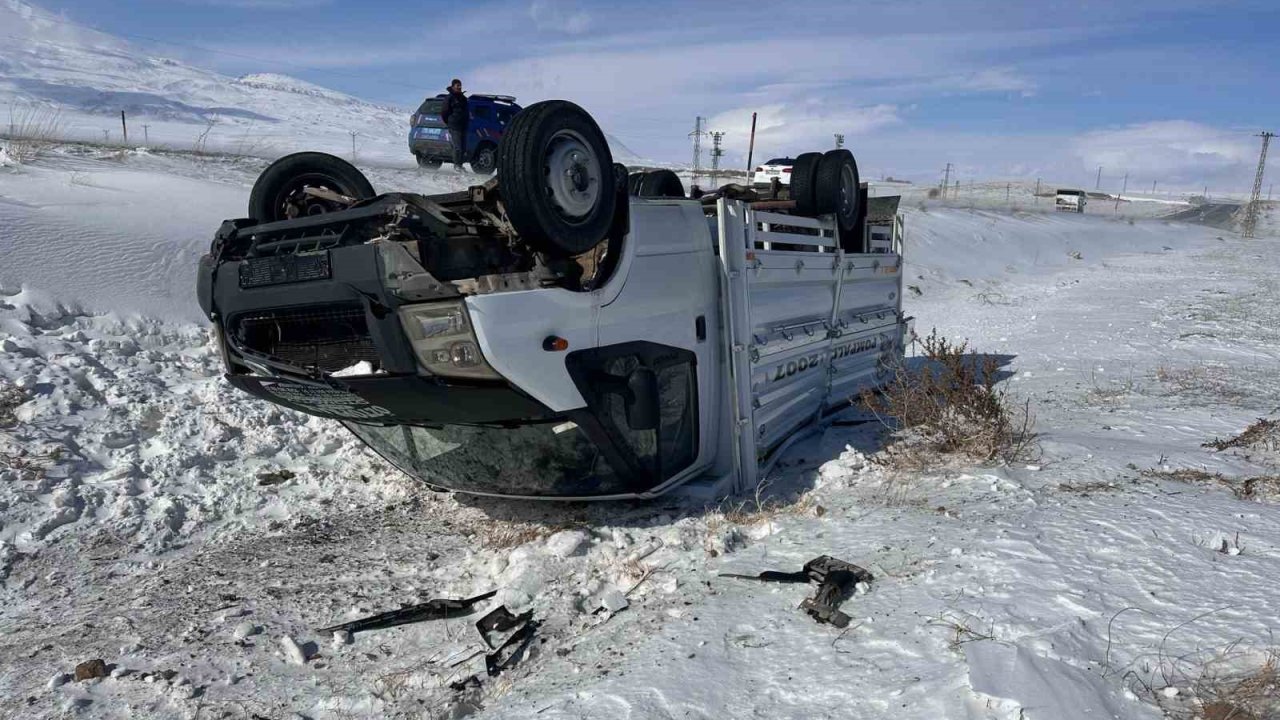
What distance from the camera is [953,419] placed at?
5.52 m

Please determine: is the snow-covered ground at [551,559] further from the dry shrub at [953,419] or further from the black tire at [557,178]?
the black tire at [557,178]

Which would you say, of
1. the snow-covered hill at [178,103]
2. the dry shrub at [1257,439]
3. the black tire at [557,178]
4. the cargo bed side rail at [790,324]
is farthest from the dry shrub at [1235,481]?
the snow-covered hill at [178,103]

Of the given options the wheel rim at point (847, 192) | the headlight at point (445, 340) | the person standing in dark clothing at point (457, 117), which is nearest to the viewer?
the headlight at point (445, 340)

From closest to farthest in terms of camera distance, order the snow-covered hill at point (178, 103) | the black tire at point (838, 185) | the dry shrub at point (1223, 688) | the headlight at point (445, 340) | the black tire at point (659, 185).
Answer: the dry shrub at point (1223, 688) < the headlight at point (445, 340) < the black tire at point (838, 185) < the black tire at point (659, 185) < the snow-covered hill at point (178, 103)

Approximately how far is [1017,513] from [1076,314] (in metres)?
11.6

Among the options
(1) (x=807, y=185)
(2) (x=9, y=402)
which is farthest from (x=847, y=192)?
(2) (x=9, y=402)

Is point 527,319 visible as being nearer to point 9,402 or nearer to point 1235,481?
point 1235,481

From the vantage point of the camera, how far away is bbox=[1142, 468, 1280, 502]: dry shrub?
14.3 ft

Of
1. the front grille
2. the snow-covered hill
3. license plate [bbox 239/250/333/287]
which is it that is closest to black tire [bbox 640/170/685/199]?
the front grille

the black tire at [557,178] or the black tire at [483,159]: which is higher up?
the black tire at [483,159]

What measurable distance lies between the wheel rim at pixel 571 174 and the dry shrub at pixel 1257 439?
13.8ft

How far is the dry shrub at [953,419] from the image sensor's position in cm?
528

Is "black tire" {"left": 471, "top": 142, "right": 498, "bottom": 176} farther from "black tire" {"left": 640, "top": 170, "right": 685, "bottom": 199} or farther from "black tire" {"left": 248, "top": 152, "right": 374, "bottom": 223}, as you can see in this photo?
"black tire" {"left": 248, "top": 152, "right": 374, "bottom": 223}

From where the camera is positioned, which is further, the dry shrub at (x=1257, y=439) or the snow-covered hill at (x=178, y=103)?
the snow-covered hill at (x=178, y=103)
